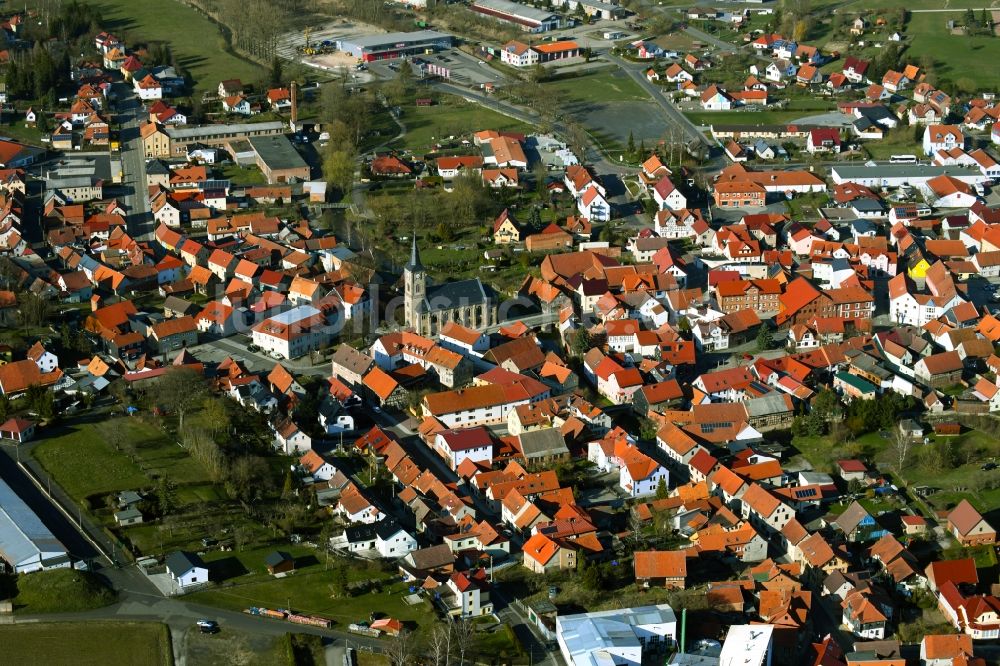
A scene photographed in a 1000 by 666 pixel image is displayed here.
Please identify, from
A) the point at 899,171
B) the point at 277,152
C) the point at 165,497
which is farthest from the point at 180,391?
the point at 899,171

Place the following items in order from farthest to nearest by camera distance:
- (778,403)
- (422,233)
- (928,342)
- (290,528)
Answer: (422,233), (928,342), (778,403), (290,528)

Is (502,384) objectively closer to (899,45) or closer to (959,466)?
(959,466)

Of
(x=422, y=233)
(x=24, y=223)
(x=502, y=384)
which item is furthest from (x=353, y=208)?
(x=502, y=384)

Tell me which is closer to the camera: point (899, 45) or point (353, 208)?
point (353, 208)

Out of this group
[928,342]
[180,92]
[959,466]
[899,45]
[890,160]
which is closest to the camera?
[959,466]

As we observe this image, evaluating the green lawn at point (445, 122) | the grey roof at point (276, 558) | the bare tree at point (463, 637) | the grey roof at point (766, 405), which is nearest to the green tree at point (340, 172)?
the green lawn at point (445, 122)
